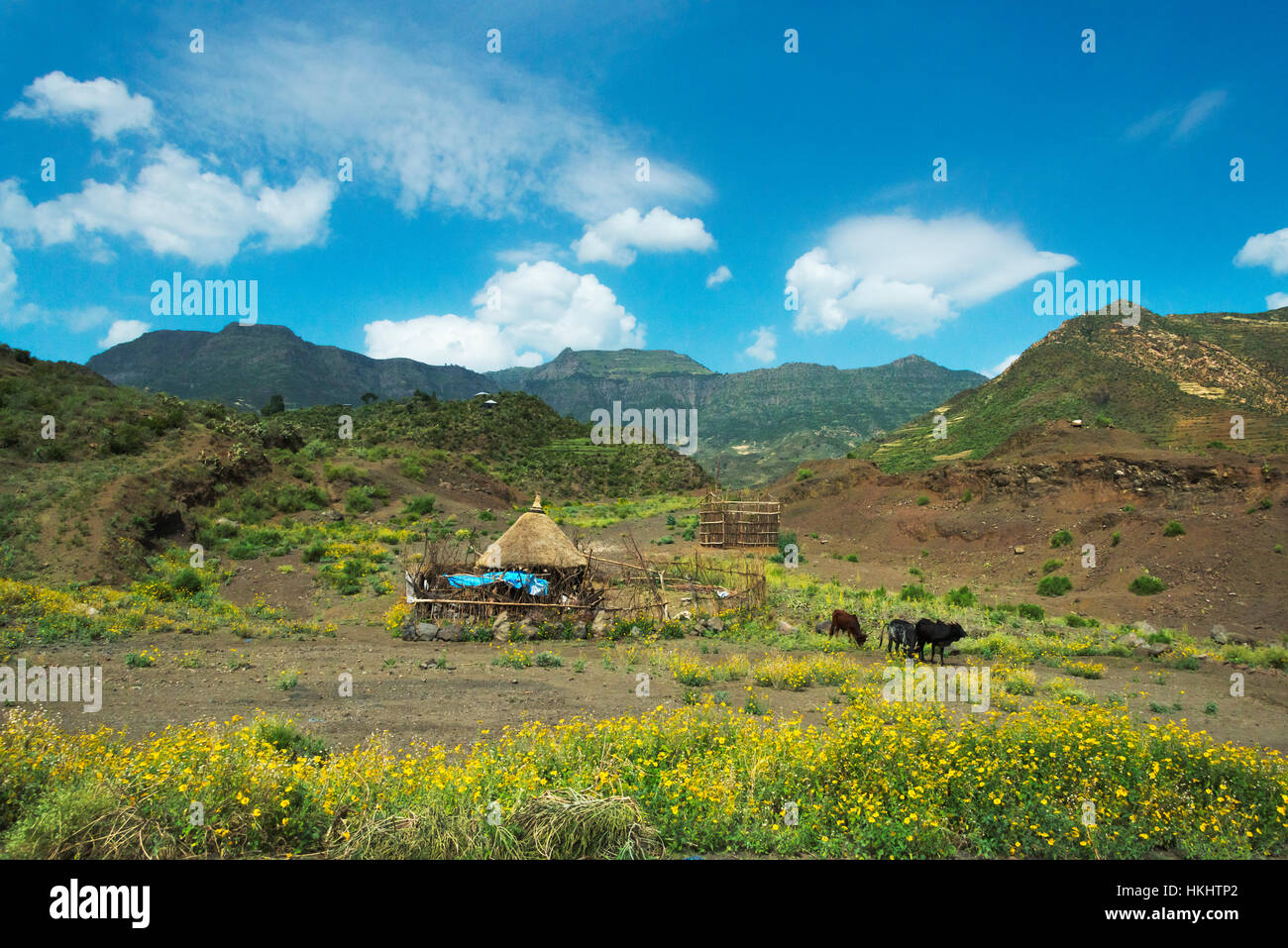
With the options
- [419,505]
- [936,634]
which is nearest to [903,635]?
[936,634]

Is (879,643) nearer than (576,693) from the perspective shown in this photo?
No

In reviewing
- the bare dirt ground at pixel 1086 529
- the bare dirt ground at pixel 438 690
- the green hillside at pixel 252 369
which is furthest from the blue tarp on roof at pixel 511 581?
the green hillside at pixel 252 369

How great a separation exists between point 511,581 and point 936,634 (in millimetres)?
8726

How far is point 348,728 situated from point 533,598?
6912 mm

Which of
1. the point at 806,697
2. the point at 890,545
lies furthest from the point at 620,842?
the point at 890,545

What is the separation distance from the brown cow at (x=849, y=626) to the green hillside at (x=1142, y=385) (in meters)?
36.3

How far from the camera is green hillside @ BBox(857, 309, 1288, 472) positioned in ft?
148

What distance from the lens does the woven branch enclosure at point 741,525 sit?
28.2 meters

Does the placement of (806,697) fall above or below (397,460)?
below

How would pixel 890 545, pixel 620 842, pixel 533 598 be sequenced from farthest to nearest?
pixel 890 545 → pixel 533 598 → pixel 620 842

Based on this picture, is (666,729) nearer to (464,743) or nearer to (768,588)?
(464,743)

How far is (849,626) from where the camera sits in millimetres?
12992

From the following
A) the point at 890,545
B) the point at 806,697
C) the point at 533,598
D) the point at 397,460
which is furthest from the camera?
the point at 397,460

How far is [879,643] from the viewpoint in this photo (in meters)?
12.9
